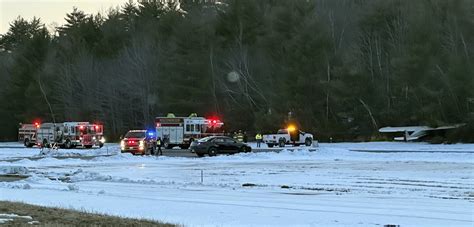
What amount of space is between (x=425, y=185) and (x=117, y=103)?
235 feet

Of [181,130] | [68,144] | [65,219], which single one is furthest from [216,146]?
[65,219]

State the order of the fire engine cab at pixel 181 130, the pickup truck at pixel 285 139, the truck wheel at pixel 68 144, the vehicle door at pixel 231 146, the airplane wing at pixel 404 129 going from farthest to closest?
the truck wheel at pixel 68 144
the airplane wing at pixel 404 129
the pickup truck at pixel 285 139
the fire engine cab at pixel 181 130
the vehicle door at pixel 231 146

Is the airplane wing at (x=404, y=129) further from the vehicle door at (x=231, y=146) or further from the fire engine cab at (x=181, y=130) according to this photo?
the vehicle door at (x=231, y=146)

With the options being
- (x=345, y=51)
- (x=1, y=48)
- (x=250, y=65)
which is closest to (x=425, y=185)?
(x=345, y=51)

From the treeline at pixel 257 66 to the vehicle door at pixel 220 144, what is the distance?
2056 centimetres

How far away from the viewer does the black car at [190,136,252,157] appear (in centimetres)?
4088

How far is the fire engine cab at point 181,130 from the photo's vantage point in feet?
173

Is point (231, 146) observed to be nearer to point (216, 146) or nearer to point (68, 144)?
point (216, 146)

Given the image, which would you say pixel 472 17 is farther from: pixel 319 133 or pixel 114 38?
pixel 114 38

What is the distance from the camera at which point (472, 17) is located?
55.4 meters

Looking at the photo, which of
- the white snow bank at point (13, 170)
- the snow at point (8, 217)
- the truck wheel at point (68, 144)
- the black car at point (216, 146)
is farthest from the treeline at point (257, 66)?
the snow at point (8, 217)

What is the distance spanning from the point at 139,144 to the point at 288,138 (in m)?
15.3

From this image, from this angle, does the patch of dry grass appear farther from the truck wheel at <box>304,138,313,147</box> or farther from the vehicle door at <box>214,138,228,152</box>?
the truck wheel at <box>304,138,313,147</box>

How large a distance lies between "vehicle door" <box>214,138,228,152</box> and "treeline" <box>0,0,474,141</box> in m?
20.6
